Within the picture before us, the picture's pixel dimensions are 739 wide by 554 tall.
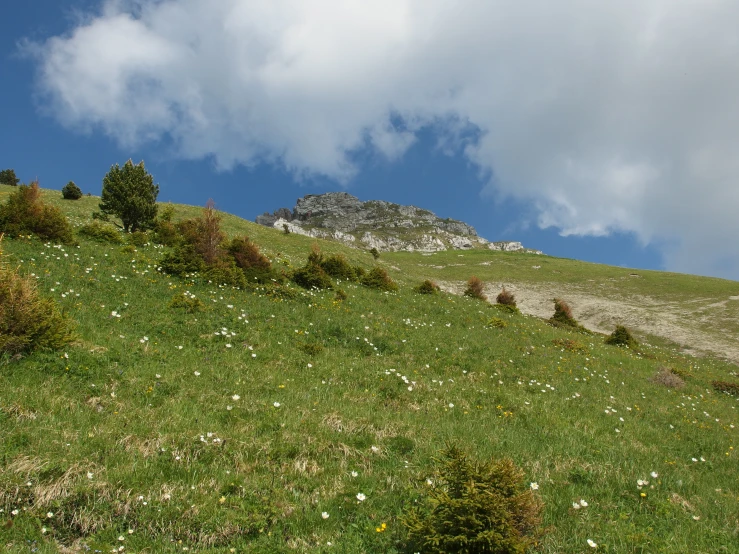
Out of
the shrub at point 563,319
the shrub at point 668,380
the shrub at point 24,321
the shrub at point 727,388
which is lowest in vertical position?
the shrub at point 24,321

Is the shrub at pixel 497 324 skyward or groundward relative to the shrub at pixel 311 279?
groundward

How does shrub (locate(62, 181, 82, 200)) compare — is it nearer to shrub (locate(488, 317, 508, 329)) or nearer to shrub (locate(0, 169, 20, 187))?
shrub (locate(0, 169, 20, 187))

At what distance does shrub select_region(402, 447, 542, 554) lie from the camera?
4.77 m

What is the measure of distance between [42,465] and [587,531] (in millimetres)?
8084

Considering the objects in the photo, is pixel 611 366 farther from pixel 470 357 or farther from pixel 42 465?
pixel 42 465

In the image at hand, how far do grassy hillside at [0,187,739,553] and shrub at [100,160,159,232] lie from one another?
1453 cm

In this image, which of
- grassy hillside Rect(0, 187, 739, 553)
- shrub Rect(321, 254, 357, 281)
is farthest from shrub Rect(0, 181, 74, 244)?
shrub Rect(321, 254, 357, 281)

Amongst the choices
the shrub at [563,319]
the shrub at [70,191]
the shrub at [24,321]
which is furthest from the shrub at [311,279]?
the shrub at [70,191]

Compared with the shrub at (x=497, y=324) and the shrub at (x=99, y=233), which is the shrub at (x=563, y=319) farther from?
the shrub at (x=99, y=233)

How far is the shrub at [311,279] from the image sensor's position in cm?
2312

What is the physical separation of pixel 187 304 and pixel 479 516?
42.0ft

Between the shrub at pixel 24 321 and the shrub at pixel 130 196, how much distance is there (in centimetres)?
2364

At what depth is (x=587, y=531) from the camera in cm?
600

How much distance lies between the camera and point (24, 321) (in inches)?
365
